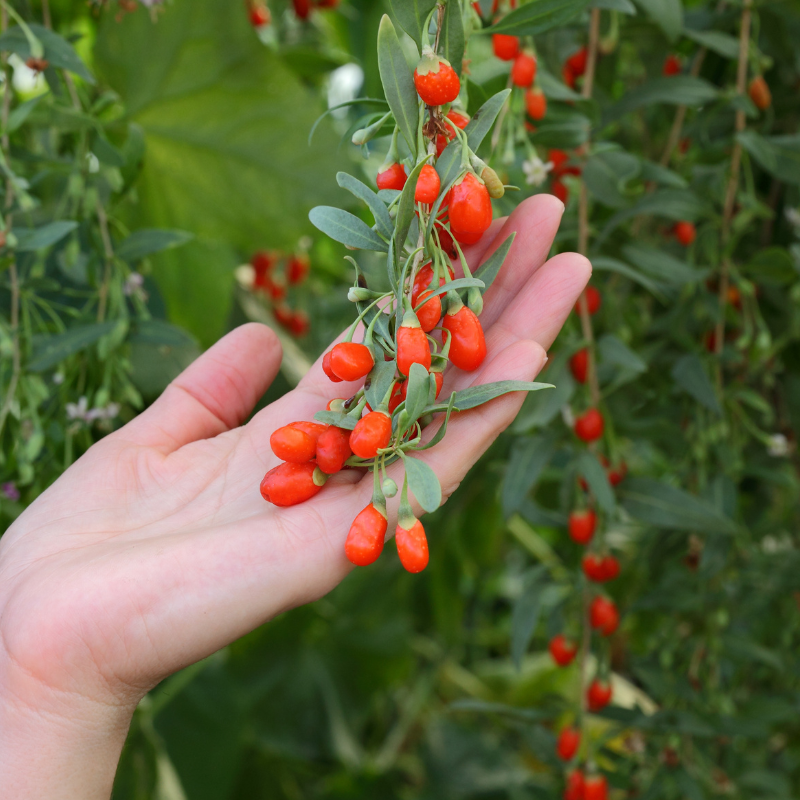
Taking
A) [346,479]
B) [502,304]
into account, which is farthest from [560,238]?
[346,479]

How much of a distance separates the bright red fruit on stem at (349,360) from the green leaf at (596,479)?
1.16ft

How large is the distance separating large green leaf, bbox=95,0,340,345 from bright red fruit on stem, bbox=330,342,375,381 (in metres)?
0.75

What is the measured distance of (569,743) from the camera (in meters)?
0.96

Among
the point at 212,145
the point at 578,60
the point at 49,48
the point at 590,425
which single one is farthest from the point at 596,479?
the point at 212,145

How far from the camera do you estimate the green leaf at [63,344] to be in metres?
0.79

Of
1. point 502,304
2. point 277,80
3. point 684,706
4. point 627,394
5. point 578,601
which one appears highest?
point 277,80

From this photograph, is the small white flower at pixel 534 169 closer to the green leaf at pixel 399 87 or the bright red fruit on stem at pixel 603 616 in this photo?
the green leaf at pixel 399 87

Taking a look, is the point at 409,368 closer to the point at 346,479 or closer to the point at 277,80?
the point at 346,479

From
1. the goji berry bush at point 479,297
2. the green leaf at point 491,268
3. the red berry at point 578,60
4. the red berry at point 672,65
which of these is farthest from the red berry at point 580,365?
the red berry at point 672,65

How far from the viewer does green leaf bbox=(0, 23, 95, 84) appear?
2.40 ft

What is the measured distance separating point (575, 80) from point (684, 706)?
874 mm

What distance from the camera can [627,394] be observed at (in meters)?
1.15

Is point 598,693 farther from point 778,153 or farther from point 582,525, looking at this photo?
point 778,153

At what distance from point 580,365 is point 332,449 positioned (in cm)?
38
